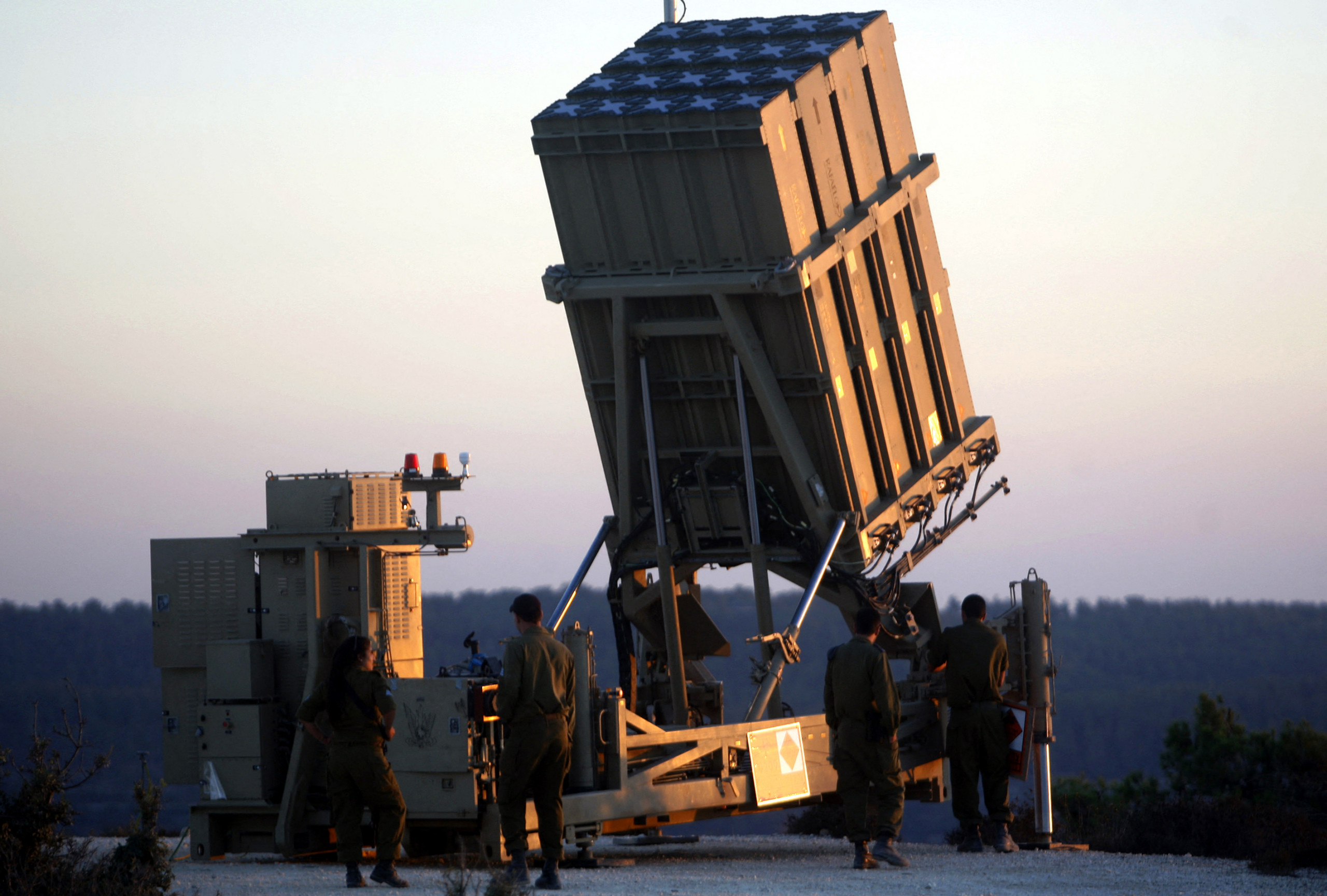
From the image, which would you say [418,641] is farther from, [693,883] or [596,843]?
[693,883]

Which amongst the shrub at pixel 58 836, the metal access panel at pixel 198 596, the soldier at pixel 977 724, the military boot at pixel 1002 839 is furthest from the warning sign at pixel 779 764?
the shrub at pixel 58 836

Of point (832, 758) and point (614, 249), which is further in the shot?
point (614, 249)

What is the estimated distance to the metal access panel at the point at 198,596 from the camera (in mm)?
12602

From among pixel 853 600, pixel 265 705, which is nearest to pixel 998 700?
pixel 853 600

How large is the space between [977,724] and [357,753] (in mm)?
4858

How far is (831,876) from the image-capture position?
10289mm

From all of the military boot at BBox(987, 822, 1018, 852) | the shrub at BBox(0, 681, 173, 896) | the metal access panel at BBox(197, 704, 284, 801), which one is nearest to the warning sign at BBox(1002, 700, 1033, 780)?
the military boot at BBox(987, 822, 1018, 852)

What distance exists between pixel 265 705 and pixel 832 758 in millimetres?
4229

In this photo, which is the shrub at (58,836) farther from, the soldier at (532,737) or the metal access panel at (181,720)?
the metal access panel at (181,720)

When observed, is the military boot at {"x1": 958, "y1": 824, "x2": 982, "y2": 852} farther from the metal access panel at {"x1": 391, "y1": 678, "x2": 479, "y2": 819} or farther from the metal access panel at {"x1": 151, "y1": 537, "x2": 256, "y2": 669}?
the metal access panel at {"x1": 151, "y1": 537, "x2": 256, "y2": 669}

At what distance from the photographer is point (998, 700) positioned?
40.2 feet

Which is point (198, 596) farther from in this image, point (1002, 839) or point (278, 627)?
point (1002, 839)

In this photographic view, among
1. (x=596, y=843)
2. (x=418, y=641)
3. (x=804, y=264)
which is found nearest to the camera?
(x=804, y=264)

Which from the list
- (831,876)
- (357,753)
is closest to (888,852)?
(831,876)
